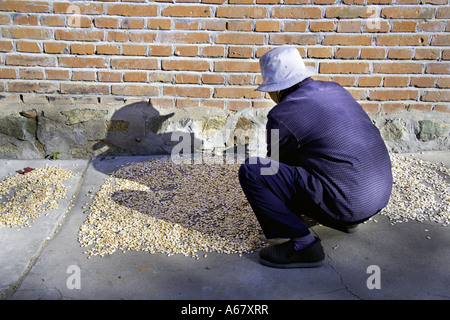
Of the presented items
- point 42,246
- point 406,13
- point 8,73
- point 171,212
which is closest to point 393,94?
point 406,13

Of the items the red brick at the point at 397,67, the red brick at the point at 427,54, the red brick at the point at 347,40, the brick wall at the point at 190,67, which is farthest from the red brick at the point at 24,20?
the red brick at the point at 427,54

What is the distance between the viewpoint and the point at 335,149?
248 centimetres

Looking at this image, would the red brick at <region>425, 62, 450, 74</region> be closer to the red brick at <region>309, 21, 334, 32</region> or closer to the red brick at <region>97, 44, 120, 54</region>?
the red brick at <region>309, 21, 334, 32</region>

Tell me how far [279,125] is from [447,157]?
2465 mm

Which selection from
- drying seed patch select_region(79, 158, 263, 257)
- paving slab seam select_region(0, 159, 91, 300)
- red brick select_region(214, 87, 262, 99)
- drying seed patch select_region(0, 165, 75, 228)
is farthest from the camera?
red brick select_region(214, 87, 262, 99)

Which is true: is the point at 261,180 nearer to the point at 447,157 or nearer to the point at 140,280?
the point at 140,280

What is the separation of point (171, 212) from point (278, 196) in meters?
1.01

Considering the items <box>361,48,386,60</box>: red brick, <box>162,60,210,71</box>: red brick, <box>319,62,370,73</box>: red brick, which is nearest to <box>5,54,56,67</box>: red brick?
<box>162,60,210,71</box>: red brick

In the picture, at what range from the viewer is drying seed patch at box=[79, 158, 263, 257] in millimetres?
2898

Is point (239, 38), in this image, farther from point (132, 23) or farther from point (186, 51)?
point (132, 23)

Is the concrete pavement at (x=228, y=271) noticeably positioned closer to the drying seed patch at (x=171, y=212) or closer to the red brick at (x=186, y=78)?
the drying seed patch at (x=171, y=212)

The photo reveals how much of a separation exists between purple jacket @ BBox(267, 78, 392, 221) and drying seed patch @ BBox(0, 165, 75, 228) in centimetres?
194

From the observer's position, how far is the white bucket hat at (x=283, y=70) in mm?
2604

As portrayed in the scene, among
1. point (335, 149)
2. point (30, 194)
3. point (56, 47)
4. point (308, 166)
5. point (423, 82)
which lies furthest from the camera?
point (423, 82)
